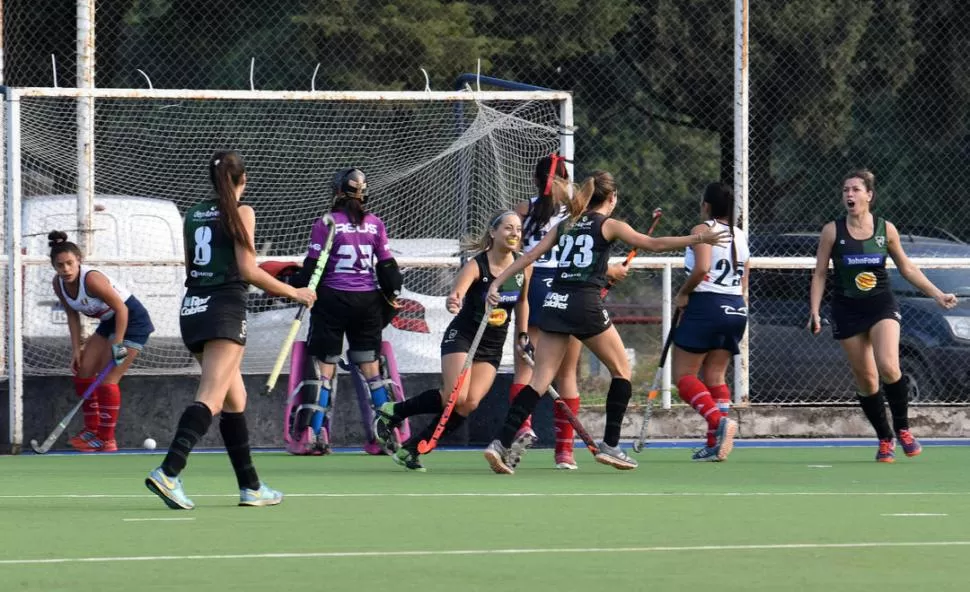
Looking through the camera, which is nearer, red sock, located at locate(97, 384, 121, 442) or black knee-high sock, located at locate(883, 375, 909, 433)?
black knee-high sock, located at locate(883, 375, 909, 433)

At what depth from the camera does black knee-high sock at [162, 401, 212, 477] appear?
8.35m

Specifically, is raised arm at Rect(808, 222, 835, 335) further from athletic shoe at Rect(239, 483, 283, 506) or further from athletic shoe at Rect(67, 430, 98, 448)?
athletic shoe at Rect(67, 430, 98, 448)

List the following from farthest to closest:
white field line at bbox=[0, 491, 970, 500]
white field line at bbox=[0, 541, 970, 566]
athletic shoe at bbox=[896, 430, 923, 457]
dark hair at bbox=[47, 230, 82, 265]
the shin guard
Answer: dark hair at bbox=[47, 230, 82, 265] → the shin guard → athletic shoe at bbox=[896, 430, 923, 457] → white field line at bbox=[0, 491, 970, 500] → white field line at bbox=[0, 541, 970, 566]

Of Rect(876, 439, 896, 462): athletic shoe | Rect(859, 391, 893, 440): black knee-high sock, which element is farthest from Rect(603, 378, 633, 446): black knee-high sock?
Rect(876, 439, 896, 462): athletic shoe

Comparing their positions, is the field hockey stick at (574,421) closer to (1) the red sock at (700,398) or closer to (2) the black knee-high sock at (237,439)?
(1) the red sock at (700,398)

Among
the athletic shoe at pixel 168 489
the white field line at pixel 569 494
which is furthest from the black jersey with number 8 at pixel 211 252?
the white field line at pixel 569 494

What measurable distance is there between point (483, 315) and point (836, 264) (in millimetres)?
2498

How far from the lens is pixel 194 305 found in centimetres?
848

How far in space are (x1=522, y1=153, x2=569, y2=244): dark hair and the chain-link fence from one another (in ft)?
26.0

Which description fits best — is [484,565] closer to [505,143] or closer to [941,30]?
[505,143]

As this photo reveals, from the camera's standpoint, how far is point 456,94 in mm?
14039

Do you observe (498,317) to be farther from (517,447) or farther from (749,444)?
(749,444)

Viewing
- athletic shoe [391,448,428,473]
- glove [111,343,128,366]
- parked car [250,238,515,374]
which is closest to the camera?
athletic shoe [391,448,428,473]

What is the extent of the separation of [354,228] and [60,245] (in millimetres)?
2209
